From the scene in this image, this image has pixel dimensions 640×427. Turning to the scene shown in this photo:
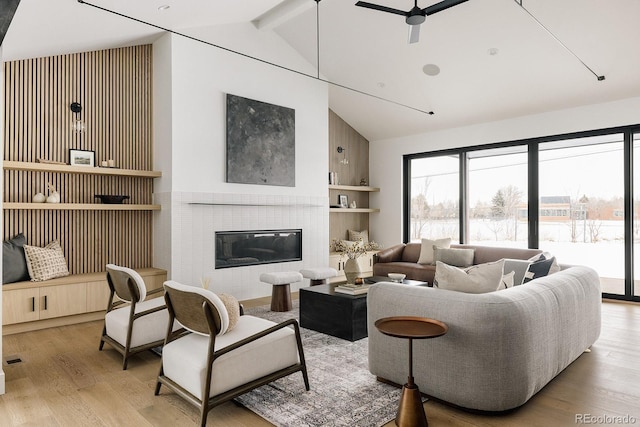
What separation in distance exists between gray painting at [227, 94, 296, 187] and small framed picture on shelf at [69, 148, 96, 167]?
168 cm

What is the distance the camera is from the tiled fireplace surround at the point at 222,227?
17.9 feet

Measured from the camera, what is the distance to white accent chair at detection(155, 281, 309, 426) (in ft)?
8.05

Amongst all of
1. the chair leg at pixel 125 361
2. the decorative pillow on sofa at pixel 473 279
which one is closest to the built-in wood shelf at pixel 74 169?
the chair leg at pixel 125 361

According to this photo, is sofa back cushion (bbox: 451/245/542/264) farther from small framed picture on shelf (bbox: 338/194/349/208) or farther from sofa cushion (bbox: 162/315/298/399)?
sofa cushion (bbox: 162/315/298/399)

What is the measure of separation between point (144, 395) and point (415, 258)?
16.5 ft

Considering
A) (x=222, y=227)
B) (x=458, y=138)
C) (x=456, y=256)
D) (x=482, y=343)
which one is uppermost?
(x=458, y=138)

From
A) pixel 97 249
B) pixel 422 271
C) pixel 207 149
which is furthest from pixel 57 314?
pixel 422 271

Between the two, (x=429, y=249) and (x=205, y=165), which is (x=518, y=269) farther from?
(x=205, y=165)

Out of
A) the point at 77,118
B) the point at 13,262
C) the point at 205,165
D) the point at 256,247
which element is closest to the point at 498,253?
the point at 256,247

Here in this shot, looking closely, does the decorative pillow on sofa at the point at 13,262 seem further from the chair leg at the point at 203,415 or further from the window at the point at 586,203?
the window at the point at 586,203

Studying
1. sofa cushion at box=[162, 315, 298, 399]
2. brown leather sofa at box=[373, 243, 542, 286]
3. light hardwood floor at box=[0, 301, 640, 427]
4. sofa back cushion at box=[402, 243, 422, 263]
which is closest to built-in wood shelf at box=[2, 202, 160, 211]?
light hardwood floor at box=[0, 301, 640, 427]

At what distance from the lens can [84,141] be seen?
5285mm

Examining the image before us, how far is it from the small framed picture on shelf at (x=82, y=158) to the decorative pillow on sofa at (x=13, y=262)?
3.61 ft

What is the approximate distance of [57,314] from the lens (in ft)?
15.2
